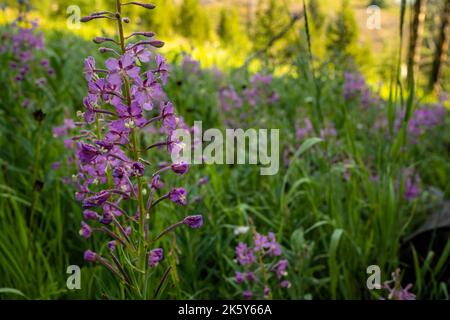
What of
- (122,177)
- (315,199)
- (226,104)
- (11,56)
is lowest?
(315,199)

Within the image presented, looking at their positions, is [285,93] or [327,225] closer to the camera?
[327,225]

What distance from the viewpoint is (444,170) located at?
175 inches

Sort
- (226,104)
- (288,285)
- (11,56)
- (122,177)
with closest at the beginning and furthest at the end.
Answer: (122,177) < (288,285) < (11,56) < (226,104)

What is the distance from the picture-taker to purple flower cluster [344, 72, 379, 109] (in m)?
4.84

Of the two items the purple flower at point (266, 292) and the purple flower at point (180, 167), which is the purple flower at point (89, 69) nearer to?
the purple flower at point (180, 167)

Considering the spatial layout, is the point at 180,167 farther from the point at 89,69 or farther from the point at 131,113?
the point at 89,69

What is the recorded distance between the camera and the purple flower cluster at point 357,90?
15.9ft

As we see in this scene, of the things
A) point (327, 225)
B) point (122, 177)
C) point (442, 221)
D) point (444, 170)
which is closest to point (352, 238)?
point (327, 225)

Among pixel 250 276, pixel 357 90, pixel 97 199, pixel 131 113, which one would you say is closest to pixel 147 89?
pixel 131 113

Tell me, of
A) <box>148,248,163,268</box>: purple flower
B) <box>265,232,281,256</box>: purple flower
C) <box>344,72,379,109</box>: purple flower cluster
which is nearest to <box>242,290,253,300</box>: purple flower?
<box>265,232,281,256</box>: purple flower

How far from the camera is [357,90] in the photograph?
15.9ft

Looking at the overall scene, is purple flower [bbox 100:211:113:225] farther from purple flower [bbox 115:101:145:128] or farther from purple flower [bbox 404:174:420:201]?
purple flower [bbox 404:174:420:201]

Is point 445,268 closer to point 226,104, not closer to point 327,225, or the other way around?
point 327,225
